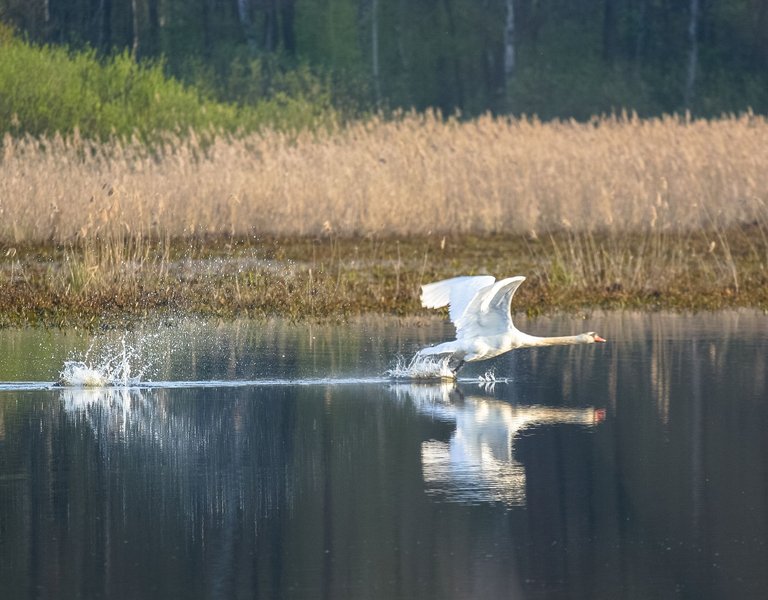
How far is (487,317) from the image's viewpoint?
11672 millimetres

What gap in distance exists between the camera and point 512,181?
22.9m

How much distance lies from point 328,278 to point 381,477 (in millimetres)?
8869

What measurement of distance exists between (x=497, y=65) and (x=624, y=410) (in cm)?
4668

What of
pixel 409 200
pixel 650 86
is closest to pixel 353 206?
pixel 409 200

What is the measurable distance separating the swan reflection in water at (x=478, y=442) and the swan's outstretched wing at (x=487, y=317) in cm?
44

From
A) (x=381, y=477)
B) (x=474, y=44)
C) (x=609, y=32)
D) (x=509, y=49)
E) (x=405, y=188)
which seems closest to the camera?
(x=381, y=477)

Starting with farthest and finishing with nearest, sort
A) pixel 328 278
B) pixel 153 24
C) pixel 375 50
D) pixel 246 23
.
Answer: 1. pixel 153 24
2. pixel 375 50
3. pixel 246 23
4. pixel 328 278

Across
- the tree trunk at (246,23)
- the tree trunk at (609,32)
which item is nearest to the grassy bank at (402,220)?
the tree trunk at (246,23)

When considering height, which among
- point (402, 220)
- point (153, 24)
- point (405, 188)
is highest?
point (153, 24)

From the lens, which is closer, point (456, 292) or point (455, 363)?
point (456, 292)

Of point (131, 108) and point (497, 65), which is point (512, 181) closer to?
point (131, 108)

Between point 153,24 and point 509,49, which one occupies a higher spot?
point 153,24

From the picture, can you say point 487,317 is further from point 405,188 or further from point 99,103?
point 99,103

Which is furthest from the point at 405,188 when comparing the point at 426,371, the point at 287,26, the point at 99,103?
the point at 287,26
